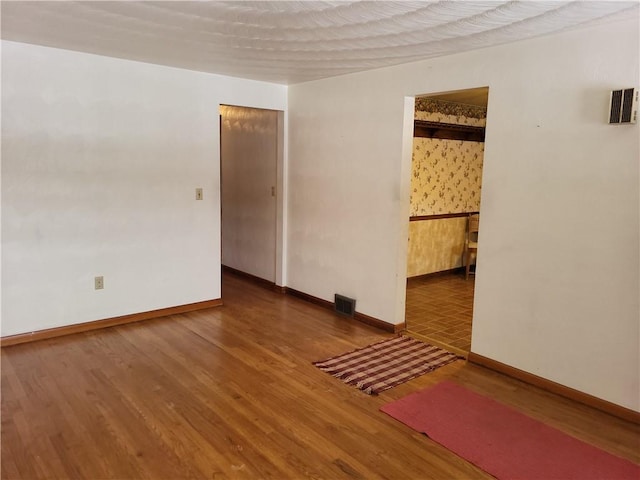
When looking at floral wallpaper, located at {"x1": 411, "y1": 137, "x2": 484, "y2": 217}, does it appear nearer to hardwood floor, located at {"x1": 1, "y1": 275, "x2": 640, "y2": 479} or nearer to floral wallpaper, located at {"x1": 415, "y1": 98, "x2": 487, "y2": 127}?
floral wallpaper, located at {"x1": 415, "y1": 98, "x2": 487, "y2": 127}

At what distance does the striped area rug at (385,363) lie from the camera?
10.6 ft

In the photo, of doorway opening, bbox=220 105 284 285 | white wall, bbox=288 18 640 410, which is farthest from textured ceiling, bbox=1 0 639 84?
doorway opening, bbox=220 105 284 285

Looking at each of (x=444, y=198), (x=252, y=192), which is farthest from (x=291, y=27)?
(x=444, y=198)

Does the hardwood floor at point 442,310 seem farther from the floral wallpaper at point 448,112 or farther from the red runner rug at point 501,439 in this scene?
the floral wallpaper at point 448,112

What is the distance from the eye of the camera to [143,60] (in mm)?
4004

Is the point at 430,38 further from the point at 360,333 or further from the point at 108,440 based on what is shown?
the point at 108,440

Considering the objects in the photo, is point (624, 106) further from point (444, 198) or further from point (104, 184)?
point (104, 184)

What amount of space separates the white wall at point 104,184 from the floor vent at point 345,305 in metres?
1.28

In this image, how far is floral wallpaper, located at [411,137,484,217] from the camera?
570 cm

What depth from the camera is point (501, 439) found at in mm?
2551

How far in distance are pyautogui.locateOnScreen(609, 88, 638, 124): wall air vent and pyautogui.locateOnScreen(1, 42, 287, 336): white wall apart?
129 inches

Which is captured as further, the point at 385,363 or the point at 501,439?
the point at 385,363

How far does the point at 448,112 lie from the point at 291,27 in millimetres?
3481

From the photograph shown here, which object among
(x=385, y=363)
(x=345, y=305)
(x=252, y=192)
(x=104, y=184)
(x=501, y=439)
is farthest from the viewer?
(x=252, y=192)
